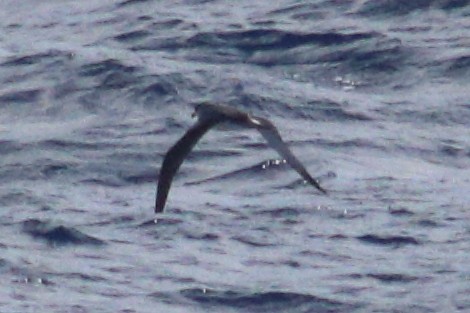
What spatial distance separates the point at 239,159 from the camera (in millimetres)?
16359

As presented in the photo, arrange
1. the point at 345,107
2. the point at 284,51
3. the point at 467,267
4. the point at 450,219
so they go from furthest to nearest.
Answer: the point at 284,51 < the point at 345,107 < the point at 450,219 < the point at 467,267

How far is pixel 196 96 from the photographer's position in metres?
18.6

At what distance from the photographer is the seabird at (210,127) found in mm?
10039

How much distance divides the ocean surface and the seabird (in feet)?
8.49

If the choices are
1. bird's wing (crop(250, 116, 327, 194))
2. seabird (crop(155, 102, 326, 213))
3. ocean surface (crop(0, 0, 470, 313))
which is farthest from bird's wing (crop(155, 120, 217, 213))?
ocean surface (crop(0, 0, 470, 313))

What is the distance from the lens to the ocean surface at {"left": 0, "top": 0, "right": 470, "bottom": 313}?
527 inches

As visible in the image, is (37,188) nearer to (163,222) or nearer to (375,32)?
(163,222)

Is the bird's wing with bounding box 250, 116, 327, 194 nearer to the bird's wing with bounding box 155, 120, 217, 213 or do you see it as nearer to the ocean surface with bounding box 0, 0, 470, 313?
the bird's wing with bounding box 155, 120, 217, 213

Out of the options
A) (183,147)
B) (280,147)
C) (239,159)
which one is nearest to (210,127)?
(183,147)

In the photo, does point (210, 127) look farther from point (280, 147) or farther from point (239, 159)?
point (239, 159)

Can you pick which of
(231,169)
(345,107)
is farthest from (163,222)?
(345,107)

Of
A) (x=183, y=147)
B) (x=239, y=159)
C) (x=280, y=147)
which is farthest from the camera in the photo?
(x=239, y=159)

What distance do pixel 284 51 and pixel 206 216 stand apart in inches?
204

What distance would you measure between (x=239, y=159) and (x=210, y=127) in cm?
608
